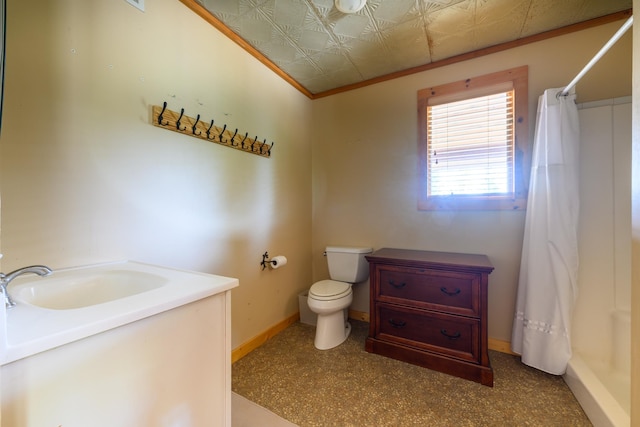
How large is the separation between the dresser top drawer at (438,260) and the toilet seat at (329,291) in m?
0.36

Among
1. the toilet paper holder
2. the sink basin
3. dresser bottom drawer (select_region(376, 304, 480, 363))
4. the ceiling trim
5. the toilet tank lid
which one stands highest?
the ceiling trim

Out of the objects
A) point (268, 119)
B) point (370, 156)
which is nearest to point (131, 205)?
point (268, 119)

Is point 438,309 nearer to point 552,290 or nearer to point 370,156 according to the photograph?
point 552,290

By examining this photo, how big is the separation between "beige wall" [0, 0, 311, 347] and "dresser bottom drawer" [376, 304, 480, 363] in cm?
99

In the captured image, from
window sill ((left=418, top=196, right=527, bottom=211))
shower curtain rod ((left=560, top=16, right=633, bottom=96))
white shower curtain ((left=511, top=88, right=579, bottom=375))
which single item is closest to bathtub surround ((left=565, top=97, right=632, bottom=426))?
white shower curtain ((left=511, top=88, right=579, bottom=375))

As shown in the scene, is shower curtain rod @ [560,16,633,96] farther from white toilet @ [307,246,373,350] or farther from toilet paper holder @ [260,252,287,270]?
toilet paper holder @ [260,252,287,270]

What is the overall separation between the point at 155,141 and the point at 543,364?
2747 mm

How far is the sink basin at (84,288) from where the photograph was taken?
875mm

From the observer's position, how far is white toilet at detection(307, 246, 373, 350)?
1.92m

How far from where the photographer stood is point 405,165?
2256mm

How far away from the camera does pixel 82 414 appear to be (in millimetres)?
594

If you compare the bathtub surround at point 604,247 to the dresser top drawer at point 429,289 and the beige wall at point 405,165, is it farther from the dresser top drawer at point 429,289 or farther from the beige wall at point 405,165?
the dresser top drawer at point 429,289

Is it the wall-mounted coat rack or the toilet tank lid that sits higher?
the wall-mounted coat rack

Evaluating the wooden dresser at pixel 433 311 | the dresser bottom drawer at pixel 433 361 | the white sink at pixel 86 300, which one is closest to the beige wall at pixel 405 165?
the wooden dresser at pixel 433 311
